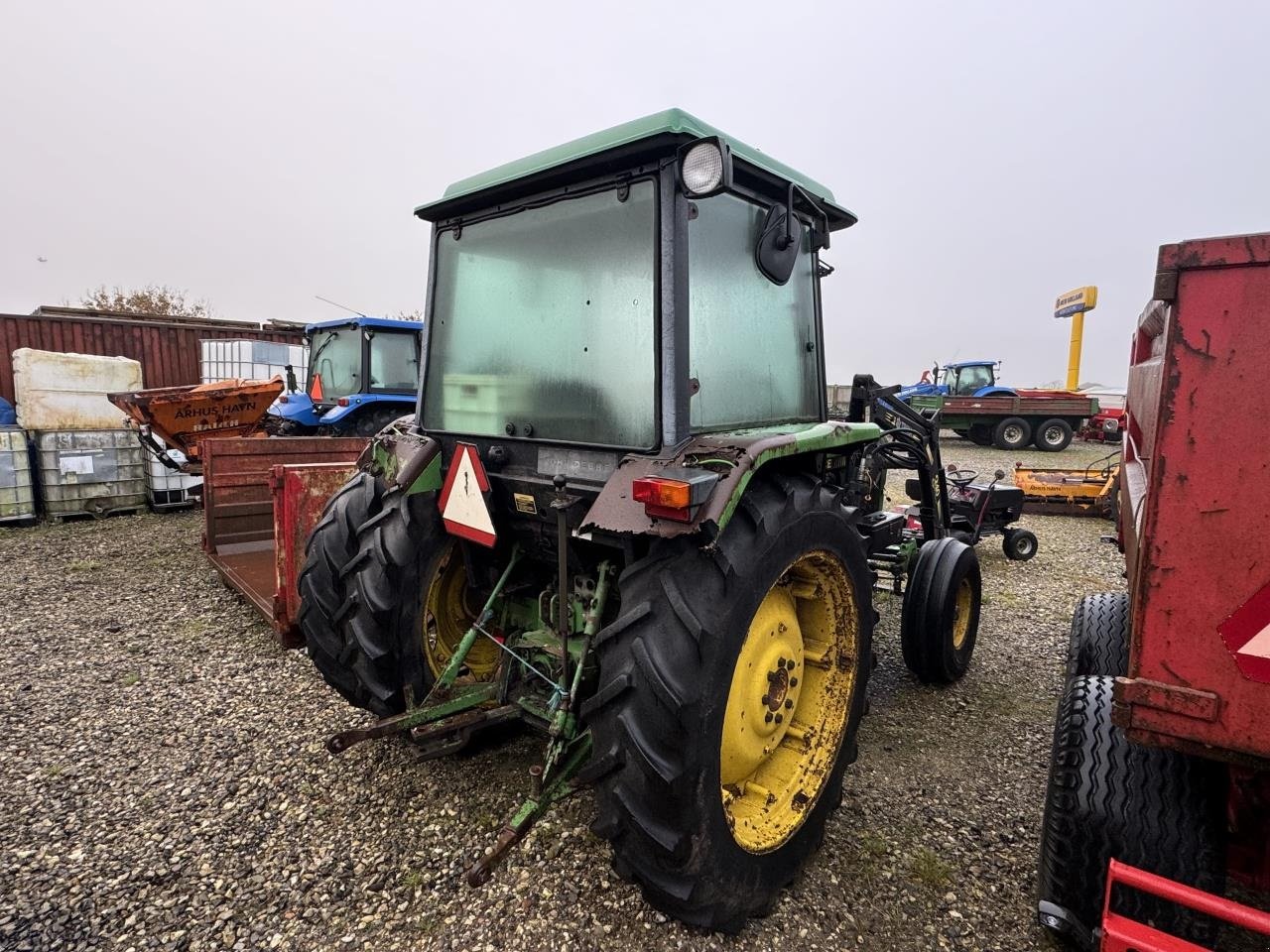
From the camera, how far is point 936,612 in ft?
11.2

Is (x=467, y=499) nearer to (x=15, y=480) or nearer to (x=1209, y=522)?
(x=1209, y=522)

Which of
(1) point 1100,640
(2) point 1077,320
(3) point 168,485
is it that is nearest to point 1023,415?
(2) point 1077,320

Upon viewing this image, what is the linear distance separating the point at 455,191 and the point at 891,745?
9.88 feet

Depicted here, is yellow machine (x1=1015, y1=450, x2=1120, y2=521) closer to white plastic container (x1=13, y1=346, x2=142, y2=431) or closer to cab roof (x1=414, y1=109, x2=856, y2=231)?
cab roof (x1=414, y1=109, x2=856, y2=231)

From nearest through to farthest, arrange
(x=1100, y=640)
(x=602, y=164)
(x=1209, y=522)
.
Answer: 1. (x=1209, y=522)
2. (x=602, y=164)
3. (x=1100, y=640)

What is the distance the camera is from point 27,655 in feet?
12.7

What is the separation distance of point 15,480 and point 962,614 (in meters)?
9.25

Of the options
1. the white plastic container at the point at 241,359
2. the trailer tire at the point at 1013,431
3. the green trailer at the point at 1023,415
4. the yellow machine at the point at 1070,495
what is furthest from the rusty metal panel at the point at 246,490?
the trailer tire at the point at 1013,431

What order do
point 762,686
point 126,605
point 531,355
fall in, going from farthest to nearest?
point 126,605, point 531,355, point 762,686

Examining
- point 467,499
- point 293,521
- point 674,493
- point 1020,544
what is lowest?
point 1020,544

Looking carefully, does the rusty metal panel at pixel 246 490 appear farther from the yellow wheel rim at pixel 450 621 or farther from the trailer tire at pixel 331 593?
the yellow wheel rim at pixel 450 621

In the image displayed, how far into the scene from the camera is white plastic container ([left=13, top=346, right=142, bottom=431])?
7703mm

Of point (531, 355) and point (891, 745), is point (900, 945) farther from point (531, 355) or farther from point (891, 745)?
point (531, 355)

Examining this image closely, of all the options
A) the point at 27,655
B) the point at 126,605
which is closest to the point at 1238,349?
the point at 27,655
